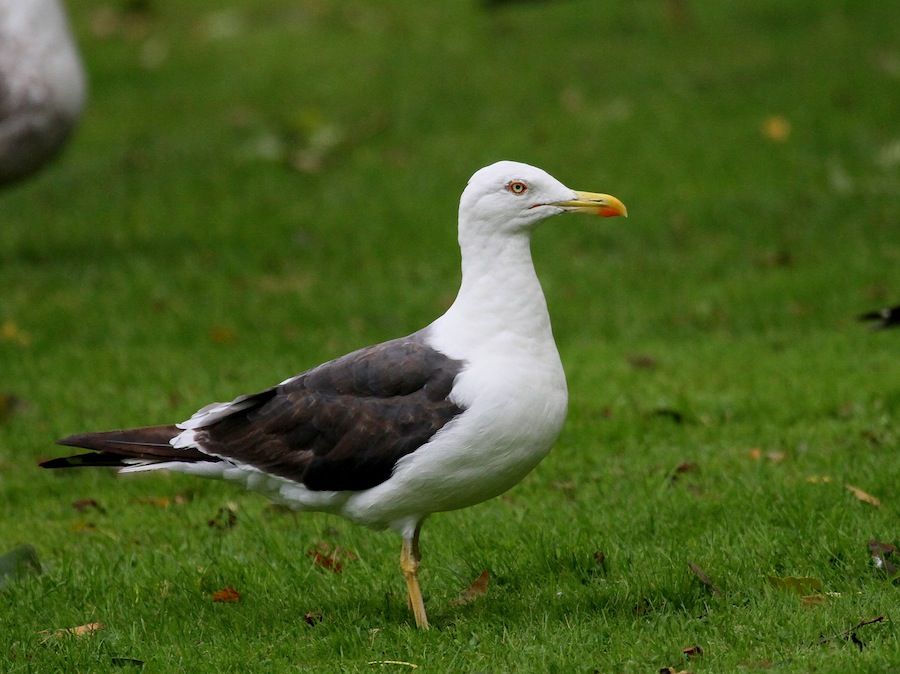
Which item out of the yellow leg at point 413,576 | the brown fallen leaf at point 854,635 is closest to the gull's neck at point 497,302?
the yellow leg at point 413,576

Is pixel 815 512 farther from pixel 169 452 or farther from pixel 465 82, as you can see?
pixel 465 82

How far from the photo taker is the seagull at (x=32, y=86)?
9320 millimetres

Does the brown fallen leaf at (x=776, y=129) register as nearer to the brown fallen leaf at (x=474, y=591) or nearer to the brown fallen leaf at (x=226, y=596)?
the brown fallen leaf at (x=474, y=591)

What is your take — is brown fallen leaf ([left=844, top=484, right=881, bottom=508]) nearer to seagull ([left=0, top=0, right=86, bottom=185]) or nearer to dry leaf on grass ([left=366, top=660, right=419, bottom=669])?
dry leaf on grass ([left=366, top=660, right=419, bottom=669])

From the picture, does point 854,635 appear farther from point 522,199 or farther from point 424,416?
point 522,199

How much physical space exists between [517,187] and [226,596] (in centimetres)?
189

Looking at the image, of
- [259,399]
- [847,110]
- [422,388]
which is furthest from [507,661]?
[847,110]

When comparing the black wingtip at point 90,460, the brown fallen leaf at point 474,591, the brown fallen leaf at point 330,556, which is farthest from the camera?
the brown fallen leaf at point 330,556

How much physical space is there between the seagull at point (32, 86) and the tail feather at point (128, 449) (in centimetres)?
490

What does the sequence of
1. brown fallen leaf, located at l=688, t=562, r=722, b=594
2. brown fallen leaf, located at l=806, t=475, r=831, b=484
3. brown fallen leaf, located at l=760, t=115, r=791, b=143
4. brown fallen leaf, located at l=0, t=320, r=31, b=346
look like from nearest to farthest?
brown fallen leaf, located at l=688, t=562, r=722, b=594, brown fallen leaf, located at l=806, t=475, r=831, b=484, brown fallen leaf, located at l=0, t=320, r=31, b=346, brown fallen leaf, located at l=760, t=115, r=791, b=143

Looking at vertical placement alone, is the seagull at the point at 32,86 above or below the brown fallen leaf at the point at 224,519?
above

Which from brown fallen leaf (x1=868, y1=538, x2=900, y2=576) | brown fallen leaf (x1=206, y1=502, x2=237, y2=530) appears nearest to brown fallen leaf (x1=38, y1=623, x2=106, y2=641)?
brown fallen leaf (x1=206, y1=502, x2=237, y2=530)

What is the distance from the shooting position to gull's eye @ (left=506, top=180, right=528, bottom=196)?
4914mm

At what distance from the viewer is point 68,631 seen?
4.85m
